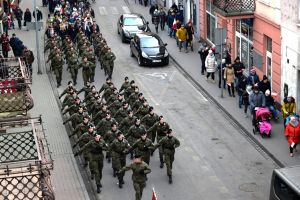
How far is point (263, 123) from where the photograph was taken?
23.2 m

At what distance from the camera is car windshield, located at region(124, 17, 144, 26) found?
135 ft

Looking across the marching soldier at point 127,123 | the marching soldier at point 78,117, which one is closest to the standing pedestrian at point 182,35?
the marching soldier at point 78,117

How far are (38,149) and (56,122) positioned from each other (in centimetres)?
1691

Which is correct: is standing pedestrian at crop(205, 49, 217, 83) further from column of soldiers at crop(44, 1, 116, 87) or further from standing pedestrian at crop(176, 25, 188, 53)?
standing pedestrian at crop(176, 25, 188, 53)

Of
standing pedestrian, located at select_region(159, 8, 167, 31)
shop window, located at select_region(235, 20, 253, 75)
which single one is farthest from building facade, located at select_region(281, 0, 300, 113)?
standing pedestrian, located at select_region(159, 8, 167, 31)

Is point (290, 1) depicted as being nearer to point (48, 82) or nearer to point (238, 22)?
point (238, 22)

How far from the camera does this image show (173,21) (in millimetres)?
40875

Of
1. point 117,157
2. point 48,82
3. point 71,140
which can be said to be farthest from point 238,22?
point 117,157

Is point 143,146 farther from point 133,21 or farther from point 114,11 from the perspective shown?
point 114,11

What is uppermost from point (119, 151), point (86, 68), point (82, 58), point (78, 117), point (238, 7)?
point (238, 7)

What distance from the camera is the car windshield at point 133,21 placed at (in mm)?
41075

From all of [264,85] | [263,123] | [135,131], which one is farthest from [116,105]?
[264,85]

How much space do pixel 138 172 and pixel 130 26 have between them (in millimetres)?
23532

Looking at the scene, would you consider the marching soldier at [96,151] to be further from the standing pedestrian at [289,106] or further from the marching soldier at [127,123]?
the standing pedestrian at [289,106]
